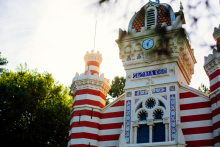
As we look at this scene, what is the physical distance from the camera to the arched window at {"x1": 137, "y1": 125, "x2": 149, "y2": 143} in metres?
13.5

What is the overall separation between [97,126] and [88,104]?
1.29m

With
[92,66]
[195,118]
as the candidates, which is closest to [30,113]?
[92,66]

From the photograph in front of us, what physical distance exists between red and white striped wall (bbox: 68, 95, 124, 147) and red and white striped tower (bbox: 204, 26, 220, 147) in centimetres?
466

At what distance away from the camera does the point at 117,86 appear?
33.1 metres

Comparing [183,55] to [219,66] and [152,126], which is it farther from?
[152,126]

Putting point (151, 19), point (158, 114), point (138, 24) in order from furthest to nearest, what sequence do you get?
1. point (138, 24)
2. point (151, 19)
3. point (158, 114)

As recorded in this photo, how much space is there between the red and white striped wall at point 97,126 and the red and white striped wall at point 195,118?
3306 millimetres

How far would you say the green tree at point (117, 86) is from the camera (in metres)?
32.4

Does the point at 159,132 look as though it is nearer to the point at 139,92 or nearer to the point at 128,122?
the point at 128,122

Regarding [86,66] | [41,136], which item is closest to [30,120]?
[41,136]

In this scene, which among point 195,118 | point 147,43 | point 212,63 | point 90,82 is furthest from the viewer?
point 90,82

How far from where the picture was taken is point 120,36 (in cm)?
479

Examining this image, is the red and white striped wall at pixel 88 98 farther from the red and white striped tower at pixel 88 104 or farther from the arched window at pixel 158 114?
the arched window at pixel 158 114

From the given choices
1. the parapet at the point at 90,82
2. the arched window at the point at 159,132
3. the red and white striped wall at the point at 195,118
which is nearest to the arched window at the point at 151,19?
the parapet at the point at 90,82
